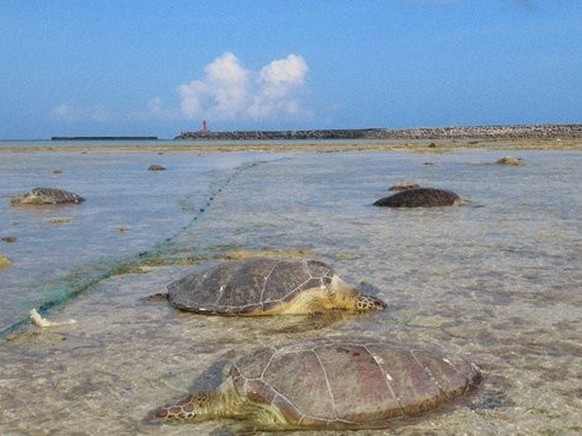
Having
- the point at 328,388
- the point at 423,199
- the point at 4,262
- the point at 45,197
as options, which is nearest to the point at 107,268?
the point at 4,262

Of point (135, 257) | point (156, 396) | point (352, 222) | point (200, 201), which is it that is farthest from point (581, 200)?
point (156, 396)

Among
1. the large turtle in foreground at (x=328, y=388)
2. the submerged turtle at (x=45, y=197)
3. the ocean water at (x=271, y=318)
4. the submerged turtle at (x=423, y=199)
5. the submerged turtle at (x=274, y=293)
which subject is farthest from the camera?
the submerged turtle at (x=45, y=197)

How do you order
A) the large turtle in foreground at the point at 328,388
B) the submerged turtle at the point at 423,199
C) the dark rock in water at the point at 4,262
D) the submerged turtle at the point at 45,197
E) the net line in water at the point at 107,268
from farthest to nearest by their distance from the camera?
the submerged turtle at the point at 45,197
the submerged turtle at the point at 423,199
the dark rock in water at the point at 4,262
the net line in water at the point at 107,268
the large turtle in foreground at the point at 328,388

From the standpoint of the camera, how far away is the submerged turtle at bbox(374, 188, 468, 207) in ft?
53.8

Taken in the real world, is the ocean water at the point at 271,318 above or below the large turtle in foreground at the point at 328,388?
below

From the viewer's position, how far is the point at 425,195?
16562 millimetres

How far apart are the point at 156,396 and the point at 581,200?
48.8ft

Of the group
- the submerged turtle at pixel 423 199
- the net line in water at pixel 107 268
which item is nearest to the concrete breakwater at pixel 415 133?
the submerged turtle at pixel 423 199

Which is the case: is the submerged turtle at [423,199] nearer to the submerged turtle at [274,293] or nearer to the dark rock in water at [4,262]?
the submerged turtle at [274,293]

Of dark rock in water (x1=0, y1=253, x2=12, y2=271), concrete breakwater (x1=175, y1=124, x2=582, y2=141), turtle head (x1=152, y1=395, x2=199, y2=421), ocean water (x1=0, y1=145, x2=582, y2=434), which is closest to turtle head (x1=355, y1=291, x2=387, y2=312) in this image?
ocean water (x1=0, y1=145, x2=582, y2=434)

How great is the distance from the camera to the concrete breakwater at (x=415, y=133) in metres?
122

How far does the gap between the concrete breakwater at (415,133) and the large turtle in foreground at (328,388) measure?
112356 millimetres

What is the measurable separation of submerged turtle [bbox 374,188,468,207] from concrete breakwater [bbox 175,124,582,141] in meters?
100

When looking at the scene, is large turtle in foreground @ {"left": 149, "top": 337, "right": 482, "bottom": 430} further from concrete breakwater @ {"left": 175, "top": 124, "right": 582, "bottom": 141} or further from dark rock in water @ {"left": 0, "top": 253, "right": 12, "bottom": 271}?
concrete breakwater @ {"left": 175, "top": 124, "right": 582, "bottom": 141}
